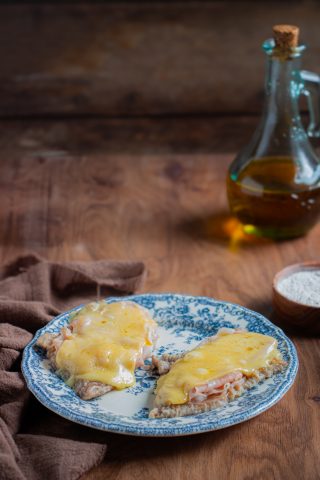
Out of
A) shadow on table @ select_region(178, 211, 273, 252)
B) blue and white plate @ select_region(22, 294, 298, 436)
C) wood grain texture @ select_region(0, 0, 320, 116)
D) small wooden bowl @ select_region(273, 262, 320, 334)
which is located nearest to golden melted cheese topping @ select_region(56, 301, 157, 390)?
blue and white plate @ select_region(22, 294, 298, 436)

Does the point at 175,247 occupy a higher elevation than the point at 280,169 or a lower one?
lower

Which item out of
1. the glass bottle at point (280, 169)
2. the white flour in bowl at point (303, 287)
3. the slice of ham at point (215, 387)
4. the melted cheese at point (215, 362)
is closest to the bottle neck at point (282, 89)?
the glass bottle at point (280, 169)

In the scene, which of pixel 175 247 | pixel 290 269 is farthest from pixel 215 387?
pixel 175 247

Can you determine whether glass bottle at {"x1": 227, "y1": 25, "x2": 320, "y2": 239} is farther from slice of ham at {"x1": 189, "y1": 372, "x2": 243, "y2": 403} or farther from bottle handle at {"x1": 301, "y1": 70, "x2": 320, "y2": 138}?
slice of ham at {"x1": 189, "y1": 372, "x2": 243, "y2": 403}

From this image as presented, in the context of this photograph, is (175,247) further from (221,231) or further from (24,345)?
(24,345)

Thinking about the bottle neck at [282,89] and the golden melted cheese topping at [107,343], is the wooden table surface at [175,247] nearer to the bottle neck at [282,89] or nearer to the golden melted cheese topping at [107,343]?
the golden melted cheese topping at [107,343]

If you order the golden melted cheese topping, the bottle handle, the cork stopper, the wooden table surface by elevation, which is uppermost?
the cork stopper
